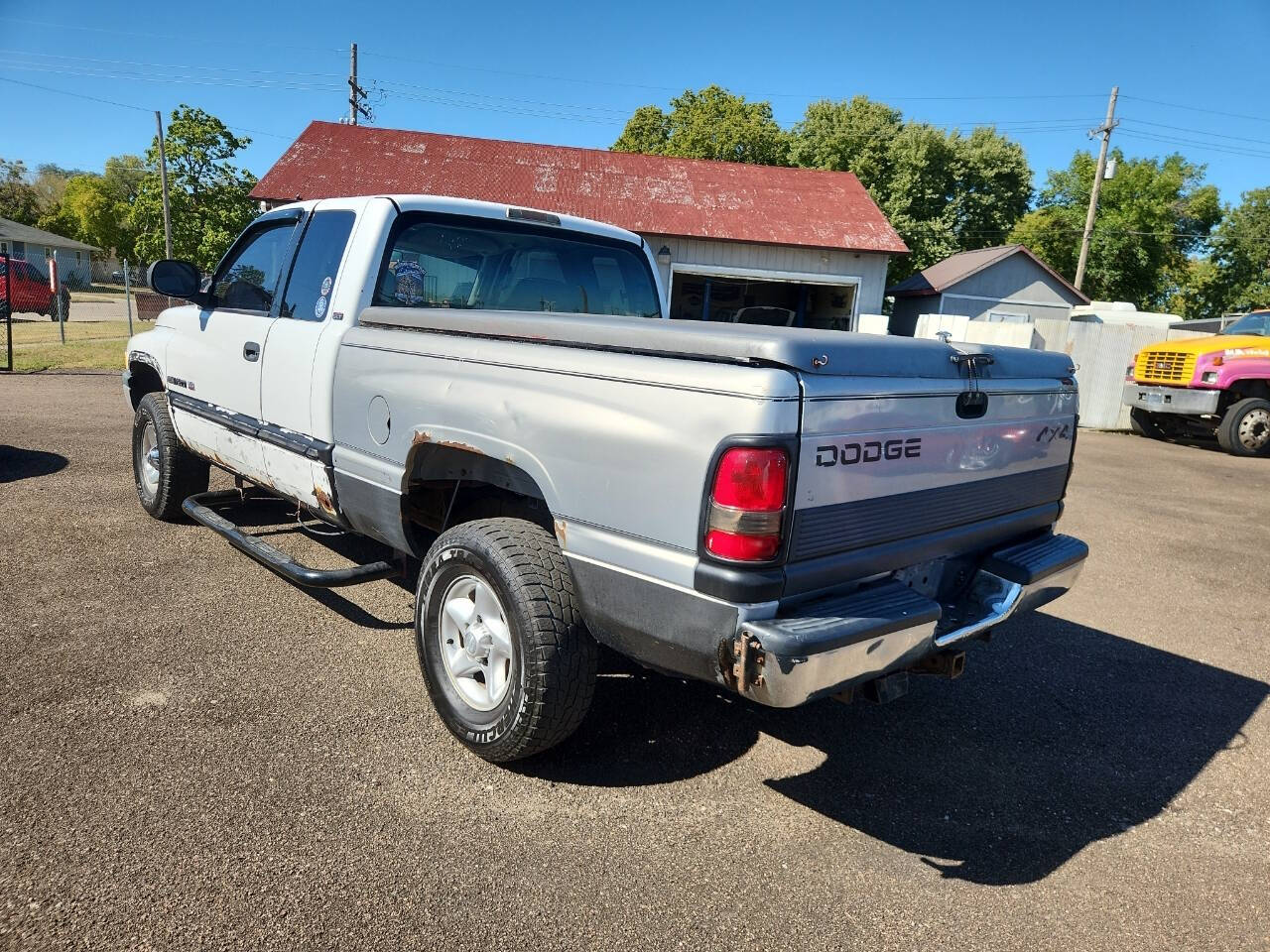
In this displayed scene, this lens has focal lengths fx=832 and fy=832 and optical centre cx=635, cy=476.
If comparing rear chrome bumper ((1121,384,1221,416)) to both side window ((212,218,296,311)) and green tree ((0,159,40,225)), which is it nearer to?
side window ((212,218,296,311))

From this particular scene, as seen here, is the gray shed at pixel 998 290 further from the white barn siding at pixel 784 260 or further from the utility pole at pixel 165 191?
the utility pole at pixel 165 191

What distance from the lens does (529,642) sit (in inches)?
106

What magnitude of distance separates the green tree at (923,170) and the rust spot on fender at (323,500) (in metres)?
37.1

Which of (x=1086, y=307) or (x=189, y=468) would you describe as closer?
(x=189, y=468)

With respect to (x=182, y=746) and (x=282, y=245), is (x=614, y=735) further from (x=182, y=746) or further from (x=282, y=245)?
(x=282, y=245)

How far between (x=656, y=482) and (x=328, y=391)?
195 cm

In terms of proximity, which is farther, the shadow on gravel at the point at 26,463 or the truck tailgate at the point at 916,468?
the shadow on gravel at the point at 26,463

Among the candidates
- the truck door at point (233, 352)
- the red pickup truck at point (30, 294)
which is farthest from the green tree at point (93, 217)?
the truck door at point (233, 352)

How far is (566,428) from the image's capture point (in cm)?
260

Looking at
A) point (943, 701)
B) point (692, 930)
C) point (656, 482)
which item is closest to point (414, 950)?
point (692, 930)

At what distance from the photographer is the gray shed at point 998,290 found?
27.3 metres

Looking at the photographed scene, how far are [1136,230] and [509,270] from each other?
4802 centimetres

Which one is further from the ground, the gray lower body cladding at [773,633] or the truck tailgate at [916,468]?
the truck tailgate at [916,468]

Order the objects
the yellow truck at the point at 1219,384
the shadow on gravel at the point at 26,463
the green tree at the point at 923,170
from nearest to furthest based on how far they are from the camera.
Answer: the shadow on gravel at the point at 26,463
the yellow truck at the point at 1219,384
the green tree at the point at 923,170
